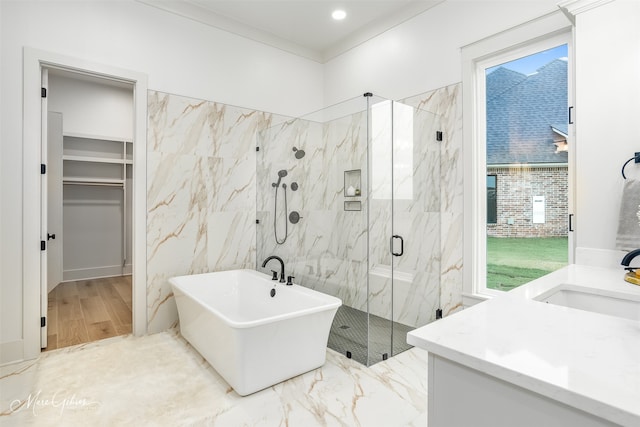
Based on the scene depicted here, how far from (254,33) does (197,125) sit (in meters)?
1.30

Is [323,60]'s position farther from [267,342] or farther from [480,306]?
[480,306]

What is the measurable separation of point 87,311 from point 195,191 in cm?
190

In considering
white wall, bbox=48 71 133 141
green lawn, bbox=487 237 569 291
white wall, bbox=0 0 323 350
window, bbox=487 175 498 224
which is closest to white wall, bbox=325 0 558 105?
white wall, bbox=0 0 323 350

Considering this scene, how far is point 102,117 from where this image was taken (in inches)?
202

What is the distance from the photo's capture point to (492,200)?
2943 mm

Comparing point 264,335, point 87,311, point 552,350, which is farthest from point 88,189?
point 552,350

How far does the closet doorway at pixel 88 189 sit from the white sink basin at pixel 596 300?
4479 mm

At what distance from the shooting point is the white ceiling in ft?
10.9

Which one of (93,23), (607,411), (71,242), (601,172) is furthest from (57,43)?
(601,172)

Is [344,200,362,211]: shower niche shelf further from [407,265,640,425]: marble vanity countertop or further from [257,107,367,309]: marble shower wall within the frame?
[407,265,640,425]: marble vanity countertop

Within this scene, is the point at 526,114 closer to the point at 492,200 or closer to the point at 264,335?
the point at 492,200

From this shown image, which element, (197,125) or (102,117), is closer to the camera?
(197,125)

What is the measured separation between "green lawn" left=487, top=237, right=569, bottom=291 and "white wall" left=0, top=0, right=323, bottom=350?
2.82 metres

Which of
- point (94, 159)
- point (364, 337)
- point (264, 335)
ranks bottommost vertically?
point (364, 337)
